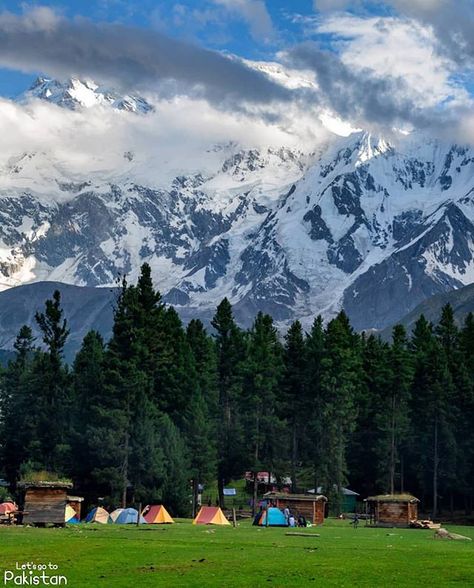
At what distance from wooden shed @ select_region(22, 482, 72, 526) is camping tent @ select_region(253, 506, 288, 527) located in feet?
62.1

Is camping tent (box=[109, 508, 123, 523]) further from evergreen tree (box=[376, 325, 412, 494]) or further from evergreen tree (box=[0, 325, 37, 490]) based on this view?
evergreen tree (box=[376, 325, 412, 494])

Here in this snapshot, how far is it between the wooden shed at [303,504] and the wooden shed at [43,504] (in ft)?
90.8

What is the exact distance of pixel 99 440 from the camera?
101562mm

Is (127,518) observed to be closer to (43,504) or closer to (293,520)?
(293,520)

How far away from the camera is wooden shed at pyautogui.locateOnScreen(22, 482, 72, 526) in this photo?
7169 centimetres

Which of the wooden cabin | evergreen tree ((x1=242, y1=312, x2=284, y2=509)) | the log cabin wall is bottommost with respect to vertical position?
the log cabin wall

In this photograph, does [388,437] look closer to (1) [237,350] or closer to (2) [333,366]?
(2) [333,366]

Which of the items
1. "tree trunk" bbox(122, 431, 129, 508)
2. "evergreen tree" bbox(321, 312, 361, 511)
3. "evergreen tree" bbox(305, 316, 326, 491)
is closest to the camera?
"tree trunk" bbox(122, 431, 129, 508)

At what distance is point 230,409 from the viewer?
451 feet

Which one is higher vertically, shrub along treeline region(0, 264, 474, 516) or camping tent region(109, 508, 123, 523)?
shrub along treeline region(0, 264, 474, 516)

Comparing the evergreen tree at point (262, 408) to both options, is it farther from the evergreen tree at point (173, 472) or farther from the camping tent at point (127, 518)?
the camping tent at point (127, 518)

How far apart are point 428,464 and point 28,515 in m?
67.0

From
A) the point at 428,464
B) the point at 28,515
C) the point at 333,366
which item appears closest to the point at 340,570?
the point at 28,515

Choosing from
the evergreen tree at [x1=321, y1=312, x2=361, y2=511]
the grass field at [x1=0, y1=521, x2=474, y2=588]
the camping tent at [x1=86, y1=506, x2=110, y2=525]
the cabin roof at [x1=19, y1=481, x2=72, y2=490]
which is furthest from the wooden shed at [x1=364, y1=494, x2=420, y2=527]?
the cabin roof at [x1=19, y1=481, x2=72, y2=490]
